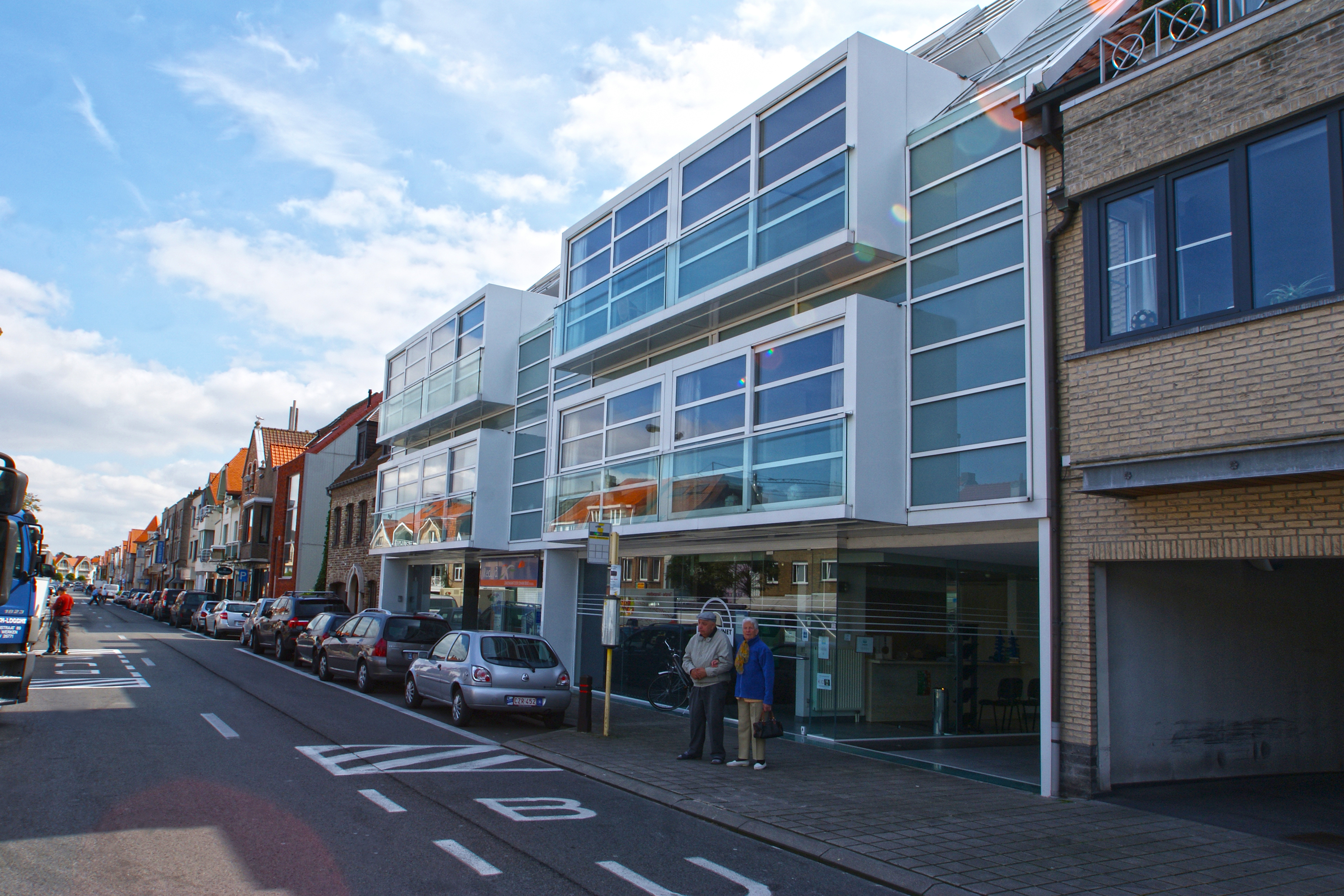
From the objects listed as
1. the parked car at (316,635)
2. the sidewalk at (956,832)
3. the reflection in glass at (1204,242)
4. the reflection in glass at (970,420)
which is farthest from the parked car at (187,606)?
the reflection in glass at (1204,242)

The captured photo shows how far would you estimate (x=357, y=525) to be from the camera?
35.3 metres

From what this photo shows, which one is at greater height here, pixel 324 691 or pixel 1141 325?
pixel 1141 325

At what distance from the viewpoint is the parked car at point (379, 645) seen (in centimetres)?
1759

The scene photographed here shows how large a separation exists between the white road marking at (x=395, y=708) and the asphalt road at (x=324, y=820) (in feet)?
0.33

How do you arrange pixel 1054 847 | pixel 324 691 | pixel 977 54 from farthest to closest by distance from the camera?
pixel 324 691, pixel 977 54, pixel 1054 847

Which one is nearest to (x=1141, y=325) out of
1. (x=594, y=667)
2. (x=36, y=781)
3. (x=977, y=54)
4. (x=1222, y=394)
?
(x=1222, y=394)

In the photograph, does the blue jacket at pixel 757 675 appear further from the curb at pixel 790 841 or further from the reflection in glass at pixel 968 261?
the reflection in glass at pixel 968 261

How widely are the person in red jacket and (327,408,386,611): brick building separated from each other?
9.40 meters

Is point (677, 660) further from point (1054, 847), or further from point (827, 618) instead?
point (1054, 847)

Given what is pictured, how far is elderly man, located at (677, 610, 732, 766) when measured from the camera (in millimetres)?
11398

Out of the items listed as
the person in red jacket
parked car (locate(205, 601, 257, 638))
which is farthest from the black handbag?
parked car (locate(205, 601, 257, 638))

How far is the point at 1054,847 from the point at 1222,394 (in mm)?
4067

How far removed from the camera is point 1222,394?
8.35m

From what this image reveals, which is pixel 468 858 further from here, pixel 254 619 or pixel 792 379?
pixel 254 619
